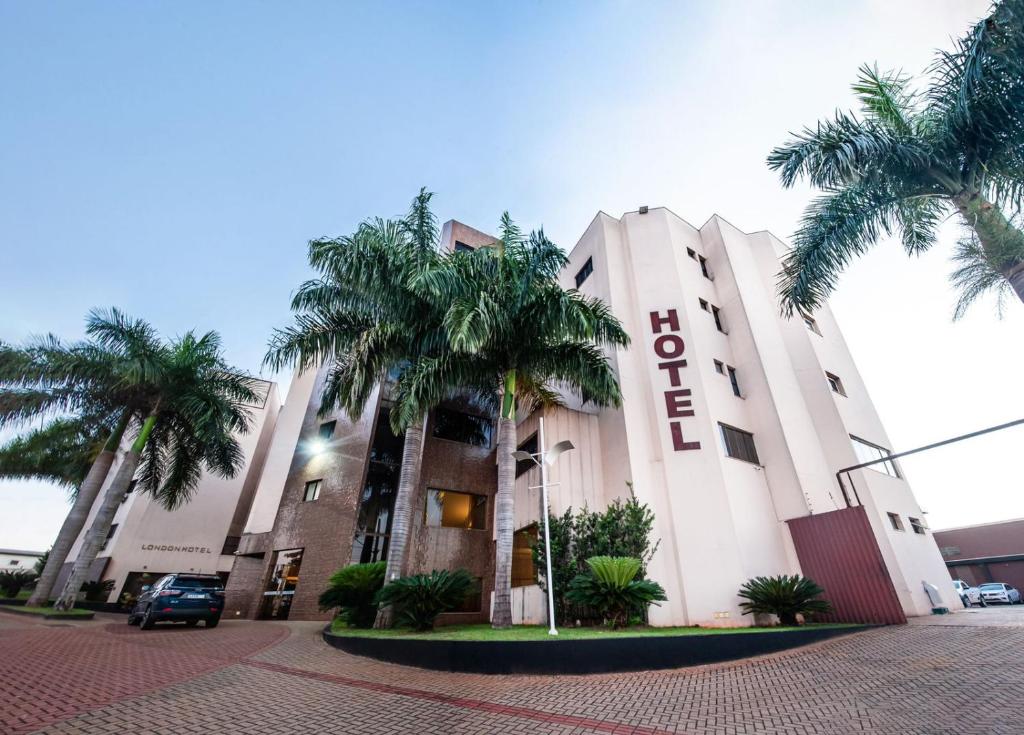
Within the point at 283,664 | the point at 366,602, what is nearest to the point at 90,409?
the point at 366,602

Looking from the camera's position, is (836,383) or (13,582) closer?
(836,383)

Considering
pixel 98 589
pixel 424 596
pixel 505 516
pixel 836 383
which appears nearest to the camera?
pixel 424 596

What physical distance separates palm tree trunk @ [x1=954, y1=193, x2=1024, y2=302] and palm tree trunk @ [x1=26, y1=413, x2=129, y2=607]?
27563 mm

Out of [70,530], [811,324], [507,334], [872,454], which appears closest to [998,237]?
[507,334]

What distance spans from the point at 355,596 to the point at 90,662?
19.0ft

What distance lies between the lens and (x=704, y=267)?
62.6ft

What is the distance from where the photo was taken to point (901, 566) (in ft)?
42.7

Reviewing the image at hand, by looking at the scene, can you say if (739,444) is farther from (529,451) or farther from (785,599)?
(529,451)

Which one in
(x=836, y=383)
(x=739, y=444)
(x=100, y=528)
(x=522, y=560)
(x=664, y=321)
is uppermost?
(x=664, y=321)

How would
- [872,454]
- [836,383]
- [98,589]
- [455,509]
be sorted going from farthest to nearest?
[98,589], [455,509], [836,383], [872,454]

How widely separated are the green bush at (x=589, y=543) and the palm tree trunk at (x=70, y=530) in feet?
58.4

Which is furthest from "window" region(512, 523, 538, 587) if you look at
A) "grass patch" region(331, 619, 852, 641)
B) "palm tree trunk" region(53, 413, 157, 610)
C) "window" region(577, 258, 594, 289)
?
"palm tree trunk" region(53, 413, 157, 610)

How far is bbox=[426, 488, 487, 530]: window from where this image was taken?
683 inches

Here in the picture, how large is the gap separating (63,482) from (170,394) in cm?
2304
